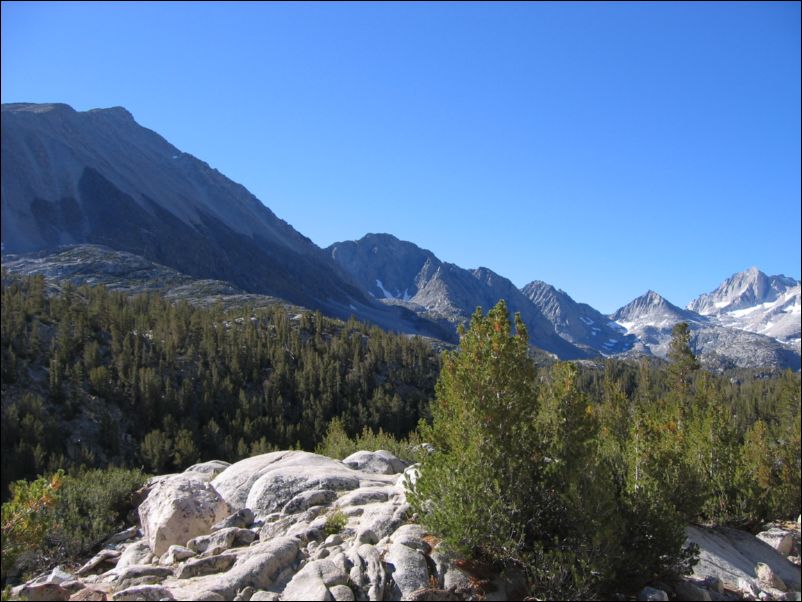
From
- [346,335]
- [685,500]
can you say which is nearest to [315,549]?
[685,500]

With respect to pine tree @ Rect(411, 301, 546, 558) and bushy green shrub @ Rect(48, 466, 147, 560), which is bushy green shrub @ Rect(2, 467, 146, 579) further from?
pine tree @ Rect(411, 301, 546, 558)

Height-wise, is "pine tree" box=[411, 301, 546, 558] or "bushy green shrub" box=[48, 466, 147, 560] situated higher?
"pine tree" box=[411, 301, 546, 558]

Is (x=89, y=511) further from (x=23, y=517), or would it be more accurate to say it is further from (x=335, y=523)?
(x=335, y=523)

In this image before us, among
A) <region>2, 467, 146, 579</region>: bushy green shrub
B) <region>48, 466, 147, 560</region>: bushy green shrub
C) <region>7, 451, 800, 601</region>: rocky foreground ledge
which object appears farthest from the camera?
<region>48, 466, 147, 560</region>: bushy green shrub

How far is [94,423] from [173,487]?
43.1m

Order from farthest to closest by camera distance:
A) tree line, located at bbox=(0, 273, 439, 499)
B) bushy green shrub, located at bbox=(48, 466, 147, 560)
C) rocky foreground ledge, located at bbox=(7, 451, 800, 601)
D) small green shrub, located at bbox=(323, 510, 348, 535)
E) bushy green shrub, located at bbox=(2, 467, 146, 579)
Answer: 1. tree line, located at bbox=(0, 273, 439, 499)
2. bushy green shrub, located at bbox=(48, 466, 147, 560)
3. small green shrub, located at bbox=(323, 510, 348, 535)
4. rocky foreground ledge, located at bbox=(7, 451, 800, 601)
5. bushy green shrub, located at bbox=(2, 467, 146, 579)

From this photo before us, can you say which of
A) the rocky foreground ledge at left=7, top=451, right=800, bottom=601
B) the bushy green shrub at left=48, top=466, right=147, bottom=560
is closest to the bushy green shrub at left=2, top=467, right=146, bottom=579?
the bushy green shrub at left=48, top=466, right=147, bottom=560

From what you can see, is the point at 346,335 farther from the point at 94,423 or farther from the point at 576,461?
the point at 576,461

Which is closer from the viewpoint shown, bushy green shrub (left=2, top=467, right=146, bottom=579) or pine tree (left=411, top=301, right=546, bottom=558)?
bushy green shrub (left=2, top=467, right=146, bottom=579)

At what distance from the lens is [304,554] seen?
1127 cm

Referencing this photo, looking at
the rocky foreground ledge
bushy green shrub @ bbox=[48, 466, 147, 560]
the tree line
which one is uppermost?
the rocky foreground ledge

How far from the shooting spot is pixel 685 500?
15.1m

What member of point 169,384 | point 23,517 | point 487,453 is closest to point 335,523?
point 487,453

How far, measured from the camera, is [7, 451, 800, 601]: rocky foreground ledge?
9.76 m
